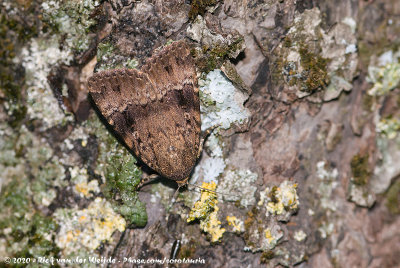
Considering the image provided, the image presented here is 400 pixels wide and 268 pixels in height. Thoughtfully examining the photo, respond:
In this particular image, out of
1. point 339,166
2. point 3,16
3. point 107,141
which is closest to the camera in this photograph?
point 3,16

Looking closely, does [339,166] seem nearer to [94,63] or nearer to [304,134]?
[304,134]

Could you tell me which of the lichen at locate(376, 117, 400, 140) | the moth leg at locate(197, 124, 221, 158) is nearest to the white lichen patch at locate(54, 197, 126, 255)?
the moth leg at locate(197, 124, 221, 158)

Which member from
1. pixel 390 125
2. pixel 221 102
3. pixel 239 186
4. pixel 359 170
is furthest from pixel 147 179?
pixel 390 125

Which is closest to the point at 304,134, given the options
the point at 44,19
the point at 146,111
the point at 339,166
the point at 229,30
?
the point at 339,166

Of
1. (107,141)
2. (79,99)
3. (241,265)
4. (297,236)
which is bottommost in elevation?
(241,265)

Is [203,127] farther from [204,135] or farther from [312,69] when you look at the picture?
[312,69]

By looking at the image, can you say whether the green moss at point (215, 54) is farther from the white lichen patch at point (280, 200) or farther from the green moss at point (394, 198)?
the green moss at point (394, 198)

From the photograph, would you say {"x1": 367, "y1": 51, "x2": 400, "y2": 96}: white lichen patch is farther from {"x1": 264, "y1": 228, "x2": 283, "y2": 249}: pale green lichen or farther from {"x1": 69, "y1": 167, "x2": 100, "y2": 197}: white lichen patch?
{"x1": 69, "y1": 167, "x2": 100, "y2": 197}: white lichen patch

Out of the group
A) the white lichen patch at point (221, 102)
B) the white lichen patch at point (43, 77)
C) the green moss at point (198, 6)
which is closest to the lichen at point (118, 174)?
the white lichen patch at point (43, 77)
